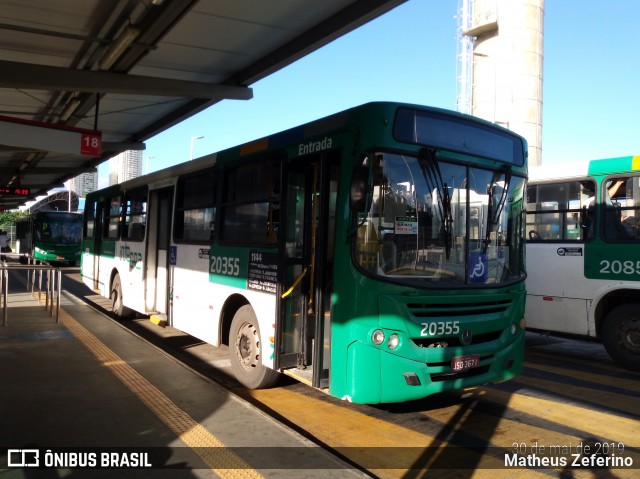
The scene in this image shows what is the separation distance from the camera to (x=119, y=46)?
7.48 m

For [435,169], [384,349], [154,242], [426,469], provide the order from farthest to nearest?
[154,242] → [435,169] → [384,349] → [426,469]

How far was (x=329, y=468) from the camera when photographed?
3.92m

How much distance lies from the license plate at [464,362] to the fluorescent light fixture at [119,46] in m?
5.81

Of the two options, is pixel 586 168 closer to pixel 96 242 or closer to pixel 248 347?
pixel 248 347

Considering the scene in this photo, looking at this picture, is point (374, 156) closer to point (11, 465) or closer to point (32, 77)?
point (11, 465)

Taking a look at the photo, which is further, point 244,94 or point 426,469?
point 244,94

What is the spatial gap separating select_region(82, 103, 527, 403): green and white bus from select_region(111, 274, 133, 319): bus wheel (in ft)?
15.8

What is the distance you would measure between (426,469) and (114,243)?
9253mm

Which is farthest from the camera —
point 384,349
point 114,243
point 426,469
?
point 114,243

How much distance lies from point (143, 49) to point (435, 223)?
537 centimetres

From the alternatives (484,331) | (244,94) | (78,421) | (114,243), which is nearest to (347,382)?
(484,331)

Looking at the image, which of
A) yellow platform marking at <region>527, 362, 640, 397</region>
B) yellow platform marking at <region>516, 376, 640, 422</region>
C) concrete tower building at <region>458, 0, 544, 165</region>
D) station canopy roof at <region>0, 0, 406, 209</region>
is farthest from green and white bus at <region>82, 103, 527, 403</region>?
concrete tower building at <region>458, 0, 544, 165</region>

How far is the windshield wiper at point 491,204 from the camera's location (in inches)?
211

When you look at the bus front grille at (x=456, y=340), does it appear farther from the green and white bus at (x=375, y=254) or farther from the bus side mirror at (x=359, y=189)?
the bus side mirror at (x=359, y=189)
